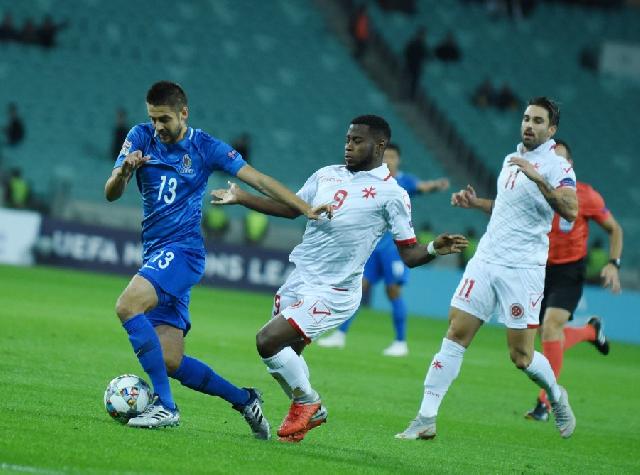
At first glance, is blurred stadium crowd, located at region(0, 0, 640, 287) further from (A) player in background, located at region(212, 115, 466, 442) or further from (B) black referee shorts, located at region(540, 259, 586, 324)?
(A) player in background, located at region(212, 115, 466, 442)

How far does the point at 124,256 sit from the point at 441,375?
16.3 metres

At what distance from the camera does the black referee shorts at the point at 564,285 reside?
12.3 m

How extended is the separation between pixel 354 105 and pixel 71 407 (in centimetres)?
2484

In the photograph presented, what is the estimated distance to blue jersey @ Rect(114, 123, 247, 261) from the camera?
8594 millimetres

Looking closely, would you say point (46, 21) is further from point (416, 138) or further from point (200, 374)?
point (200, 374)

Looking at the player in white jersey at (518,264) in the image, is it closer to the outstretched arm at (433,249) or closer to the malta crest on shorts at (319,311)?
the outstretched arm at (433,249)

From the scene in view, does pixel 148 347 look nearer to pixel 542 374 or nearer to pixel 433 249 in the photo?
pixel 433 249

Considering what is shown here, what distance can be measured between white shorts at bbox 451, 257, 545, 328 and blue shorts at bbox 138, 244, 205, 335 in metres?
2.33

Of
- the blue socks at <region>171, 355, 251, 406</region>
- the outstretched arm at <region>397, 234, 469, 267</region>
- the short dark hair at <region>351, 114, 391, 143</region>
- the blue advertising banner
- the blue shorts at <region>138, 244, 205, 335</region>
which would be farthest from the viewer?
the blue advertising banner

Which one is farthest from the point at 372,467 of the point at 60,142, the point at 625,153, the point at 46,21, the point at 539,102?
the point at 625,153

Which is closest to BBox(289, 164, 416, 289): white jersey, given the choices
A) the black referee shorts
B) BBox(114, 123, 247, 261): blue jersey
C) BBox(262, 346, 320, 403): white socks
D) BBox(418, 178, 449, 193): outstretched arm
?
BBox(262, 346, 320, 403): white socks

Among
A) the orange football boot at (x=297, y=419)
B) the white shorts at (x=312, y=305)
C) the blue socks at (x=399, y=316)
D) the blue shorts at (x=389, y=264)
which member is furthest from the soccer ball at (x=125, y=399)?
the blue socks at (x=399, y=316)

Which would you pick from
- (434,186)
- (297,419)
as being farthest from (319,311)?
(434,186)

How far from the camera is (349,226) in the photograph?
8.72 meters
